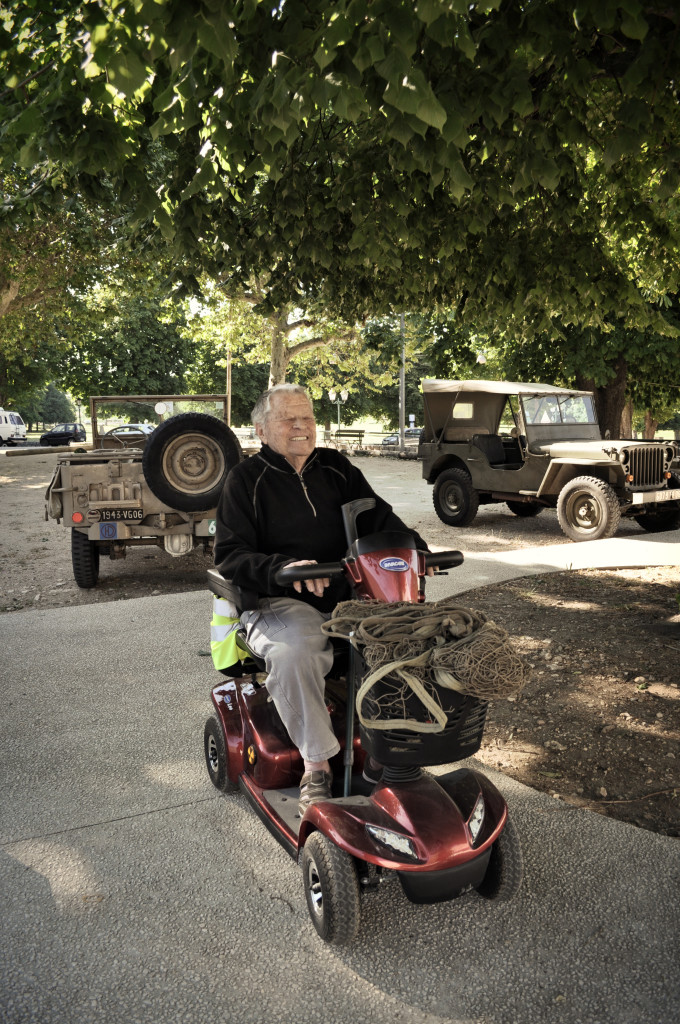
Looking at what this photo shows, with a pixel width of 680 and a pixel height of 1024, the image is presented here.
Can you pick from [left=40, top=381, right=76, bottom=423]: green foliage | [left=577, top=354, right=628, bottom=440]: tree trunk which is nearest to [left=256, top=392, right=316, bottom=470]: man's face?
[left=577, top=354, right=628, bottom=440]: tree trunk

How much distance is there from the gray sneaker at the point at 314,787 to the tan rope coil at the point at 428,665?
0.55m

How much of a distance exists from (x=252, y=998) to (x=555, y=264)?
6.78m

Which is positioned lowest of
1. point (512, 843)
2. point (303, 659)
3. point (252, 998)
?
point (252, 998)

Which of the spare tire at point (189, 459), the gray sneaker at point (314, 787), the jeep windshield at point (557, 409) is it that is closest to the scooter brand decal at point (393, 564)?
the gray sneaker at point (314, 787)

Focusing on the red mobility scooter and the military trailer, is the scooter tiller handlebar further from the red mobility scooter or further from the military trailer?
the military trailer

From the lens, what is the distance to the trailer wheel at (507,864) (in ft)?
8.52

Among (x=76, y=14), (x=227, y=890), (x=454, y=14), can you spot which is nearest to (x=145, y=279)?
(x=76, y=14)

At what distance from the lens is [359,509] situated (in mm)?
→ 3072

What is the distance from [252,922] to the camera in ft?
8.72

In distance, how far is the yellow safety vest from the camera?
11.3 ft

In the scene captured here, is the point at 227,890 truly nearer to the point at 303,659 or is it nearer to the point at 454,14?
the point at 303,659

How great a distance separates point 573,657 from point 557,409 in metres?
7.57

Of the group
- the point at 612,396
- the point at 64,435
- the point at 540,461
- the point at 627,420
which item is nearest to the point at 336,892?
the point at 540,461

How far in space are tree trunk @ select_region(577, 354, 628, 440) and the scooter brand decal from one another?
15533mm
